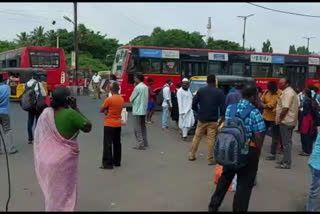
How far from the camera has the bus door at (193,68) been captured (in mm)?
21250

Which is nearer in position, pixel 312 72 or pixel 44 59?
pixel 312 72

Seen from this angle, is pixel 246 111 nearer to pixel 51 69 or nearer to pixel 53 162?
pixel 53 162

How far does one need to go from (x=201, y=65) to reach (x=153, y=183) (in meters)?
15.5

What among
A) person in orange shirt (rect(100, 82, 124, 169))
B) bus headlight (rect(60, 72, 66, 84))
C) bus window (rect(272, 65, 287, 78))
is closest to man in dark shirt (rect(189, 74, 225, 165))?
person in orange shirt (rect(100, 82, 124, 169))

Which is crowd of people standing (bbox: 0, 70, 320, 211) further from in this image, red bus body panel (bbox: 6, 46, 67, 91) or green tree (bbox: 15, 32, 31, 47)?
green tree (bbox: 15, 32, 31, 47)

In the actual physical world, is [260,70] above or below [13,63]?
below

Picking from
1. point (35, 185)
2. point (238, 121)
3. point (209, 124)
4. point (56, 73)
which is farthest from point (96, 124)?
point (56, 73)

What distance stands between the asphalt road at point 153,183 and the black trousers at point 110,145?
222mm

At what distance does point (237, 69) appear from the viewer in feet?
74.7

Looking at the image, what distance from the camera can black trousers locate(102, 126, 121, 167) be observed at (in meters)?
7.75

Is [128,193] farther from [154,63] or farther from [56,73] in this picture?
[56,73]

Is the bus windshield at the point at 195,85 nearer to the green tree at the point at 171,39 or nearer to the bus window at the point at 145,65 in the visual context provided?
the bus window at the point at 145,65

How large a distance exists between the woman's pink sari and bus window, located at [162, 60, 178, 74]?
1642 cm

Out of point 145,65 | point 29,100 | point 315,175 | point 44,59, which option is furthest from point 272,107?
point 44,59
